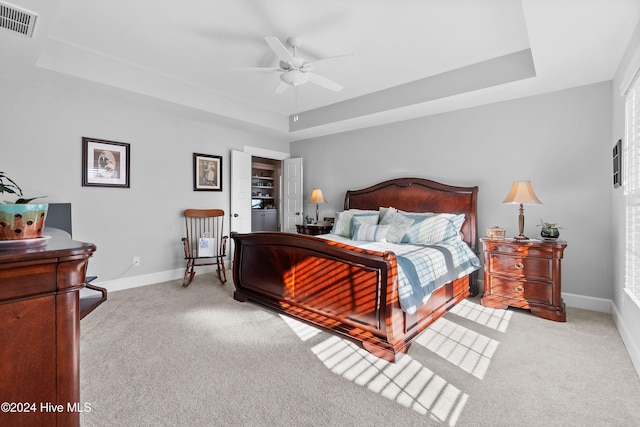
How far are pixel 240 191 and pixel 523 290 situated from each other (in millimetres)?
4230

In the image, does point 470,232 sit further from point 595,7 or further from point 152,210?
point 152,210

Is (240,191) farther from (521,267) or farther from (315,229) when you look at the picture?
(521,267)

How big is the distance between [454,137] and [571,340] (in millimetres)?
2666

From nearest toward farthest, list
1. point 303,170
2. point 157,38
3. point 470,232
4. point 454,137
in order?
point 157,38 → point 470,232 → point 454,137 → point 303,170

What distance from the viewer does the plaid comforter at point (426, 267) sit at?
7.64 feet

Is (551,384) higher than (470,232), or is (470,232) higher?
(470,232)

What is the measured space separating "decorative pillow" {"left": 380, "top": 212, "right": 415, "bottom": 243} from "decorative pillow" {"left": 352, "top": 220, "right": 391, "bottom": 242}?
0.06m

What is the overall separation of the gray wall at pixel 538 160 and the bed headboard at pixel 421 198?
0.16m

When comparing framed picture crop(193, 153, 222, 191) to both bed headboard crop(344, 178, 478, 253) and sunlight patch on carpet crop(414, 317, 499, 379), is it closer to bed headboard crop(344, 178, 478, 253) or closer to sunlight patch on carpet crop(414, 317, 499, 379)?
bed headboard crop(344, 178, 478, 253)

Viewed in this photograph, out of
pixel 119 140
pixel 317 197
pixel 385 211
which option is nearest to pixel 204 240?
pixel 119 140

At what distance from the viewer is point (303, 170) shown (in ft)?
19.8

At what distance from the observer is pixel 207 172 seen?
496 centimetres

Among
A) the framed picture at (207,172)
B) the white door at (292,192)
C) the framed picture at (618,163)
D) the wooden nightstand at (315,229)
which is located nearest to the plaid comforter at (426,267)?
the framed picture at (618,163)

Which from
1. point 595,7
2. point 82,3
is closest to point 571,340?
point 595,7
